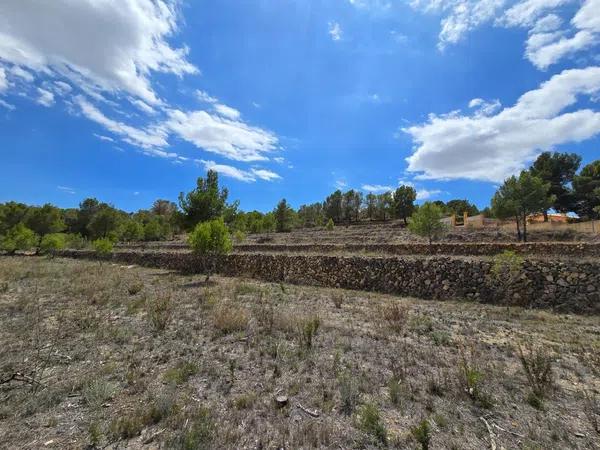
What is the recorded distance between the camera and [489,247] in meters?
16.8

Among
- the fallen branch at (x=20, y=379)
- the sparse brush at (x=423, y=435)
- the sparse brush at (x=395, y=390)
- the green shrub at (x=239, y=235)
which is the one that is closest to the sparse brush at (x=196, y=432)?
the sparse brush at (x=423, y=435)

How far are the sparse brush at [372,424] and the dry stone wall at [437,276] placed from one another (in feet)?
31.7

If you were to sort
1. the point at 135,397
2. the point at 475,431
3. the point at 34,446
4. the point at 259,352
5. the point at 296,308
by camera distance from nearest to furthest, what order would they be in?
the point at 34,446 → the point at 475,431 → the point at 135,397 → the point at 259,352 → the point at 296,308

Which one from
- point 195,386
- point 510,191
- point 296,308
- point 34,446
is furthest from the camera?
point 510,191

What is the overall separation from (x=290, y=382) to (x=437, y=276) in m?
10.4

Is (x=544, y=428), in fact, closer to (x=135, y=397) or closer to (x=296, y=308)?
(x=135, y=397)

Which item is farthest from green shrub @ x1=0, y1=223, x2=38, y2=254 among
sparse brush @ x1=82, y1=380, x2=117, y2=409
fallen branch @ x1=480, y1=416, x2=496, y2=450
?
fallen branch @ x1=480, y1=416, x2=496, y2=450

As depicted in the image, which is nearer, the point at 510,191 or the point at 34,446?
the point at 34,446

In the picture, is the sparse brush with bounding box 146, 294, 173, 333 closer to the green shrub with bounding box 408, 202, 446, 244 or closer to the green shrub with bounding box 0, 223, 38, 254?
the green shrub with bounding box 408, 202, 446, 244

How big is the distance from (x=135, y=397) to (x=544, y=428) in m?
4.85

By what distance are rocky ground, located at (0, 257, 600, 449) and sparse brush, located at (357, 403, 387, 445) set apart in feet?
0.07

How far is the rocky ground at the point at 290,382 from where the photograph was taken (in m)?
3.18

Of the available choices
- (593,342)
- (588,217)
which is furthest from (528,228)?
(593,342)

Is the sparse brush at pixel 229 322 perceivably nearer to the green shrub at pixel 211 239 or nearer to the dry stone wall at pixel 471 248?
the green shrub at pixel 211 239
